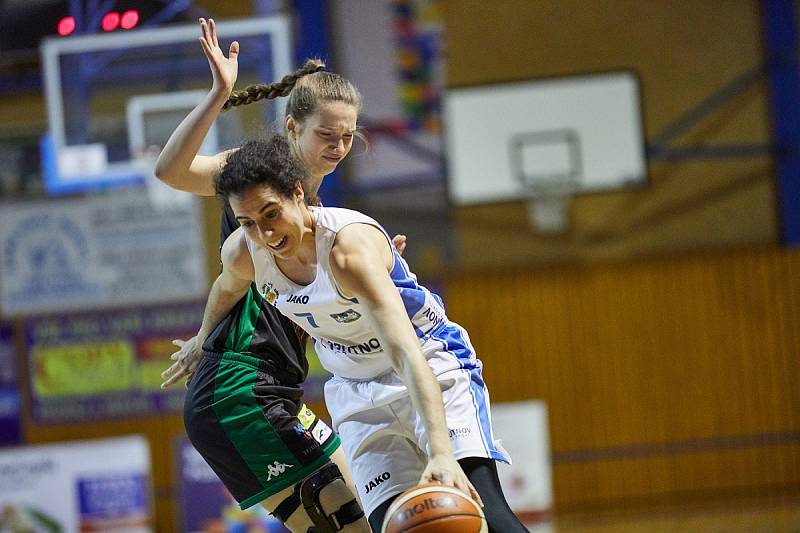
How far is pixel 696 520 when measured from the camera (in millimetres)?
8633

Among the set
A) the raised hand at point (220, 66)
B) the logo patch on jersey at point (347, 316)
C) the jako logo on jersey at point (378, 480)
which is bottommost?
the jako logo on jersey at point (378, 480)

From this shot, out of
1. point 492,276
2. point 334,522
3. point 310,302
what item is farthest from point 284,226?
point 492,276

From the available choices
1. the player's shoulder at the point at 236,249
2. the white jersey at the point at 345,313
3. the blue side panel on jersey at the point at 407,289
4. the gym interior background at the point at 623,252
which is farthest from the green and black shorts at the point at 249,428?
the gym interior background at the point at 623,252

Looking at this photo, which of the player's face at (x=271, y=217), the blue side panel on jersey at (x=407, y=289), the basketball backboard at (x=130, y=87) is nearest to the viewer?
the player's face at (x=271, y=217)

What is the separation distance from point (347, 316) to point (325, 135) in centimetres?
68

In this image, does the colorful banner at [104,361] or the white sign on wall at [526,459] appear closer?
the white sign on wall at [526,459]

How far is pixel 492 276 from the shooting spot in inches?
A: 418

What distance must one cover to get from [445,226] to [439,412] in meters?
8.16

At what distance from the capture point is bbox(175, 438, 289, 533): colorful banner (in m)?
9.05

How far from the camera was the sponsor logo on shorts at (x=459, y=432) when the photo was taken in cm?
302

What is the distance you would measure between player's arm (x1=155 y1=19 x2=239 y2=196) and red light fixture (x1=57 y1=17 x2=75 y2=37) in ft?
18.3

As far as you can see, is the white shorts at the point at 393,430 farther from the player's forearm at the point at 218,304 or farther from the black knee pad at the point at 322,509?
the player's forearm at the point at 218,304

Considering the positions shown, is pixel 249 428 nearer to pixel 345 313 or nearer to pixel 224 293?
pixel 224 293

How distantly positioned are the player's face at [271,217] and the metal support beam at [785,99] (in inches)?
341
